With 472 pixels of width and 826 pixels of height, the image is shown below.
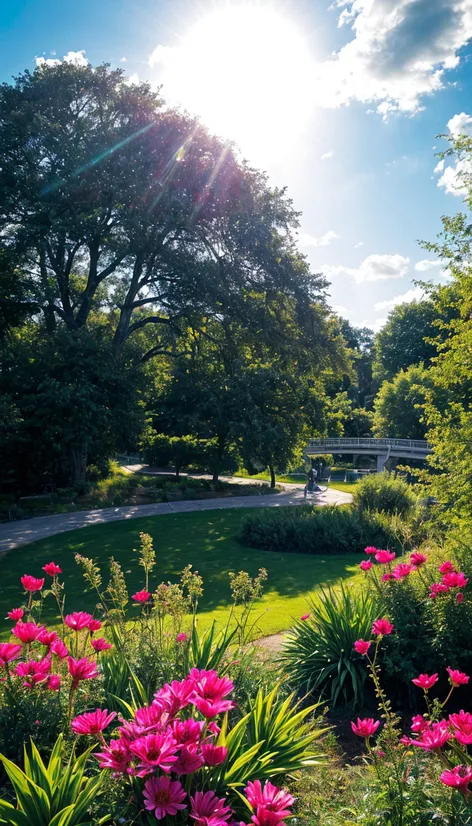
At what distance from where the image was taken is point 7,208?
18.5 metres

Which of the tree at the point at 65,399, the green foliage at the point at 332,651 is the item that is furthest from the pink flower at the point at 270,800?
the tree at the point at 65,399

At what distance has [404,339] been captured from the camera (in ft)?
177

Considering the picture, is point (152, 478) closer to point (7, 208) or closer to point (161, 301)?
point (161, 301)

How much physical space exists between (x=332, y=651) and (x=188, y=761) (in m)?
3.52

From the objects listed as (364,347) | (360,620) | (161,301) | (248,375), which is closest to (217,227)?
(161,301)

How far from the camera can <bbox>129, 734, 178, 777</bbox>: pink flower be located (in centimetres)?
185

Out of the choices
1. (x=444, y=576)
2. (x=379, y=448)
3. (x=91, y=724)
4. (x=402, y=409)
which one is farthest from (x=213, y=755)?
(x=402, y=409)

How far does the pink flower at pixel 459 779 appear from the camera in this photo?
6.53 feet

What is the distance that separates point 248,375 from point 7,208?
1069cm

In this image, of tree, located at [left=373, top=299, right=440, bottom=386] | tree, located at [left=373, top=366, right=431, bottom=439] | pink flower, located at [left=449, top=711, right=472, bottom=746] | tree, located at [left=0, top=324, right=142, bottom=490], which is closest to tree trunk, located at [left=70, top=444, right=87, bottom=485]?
tree, located at [left=0, top=324, right=142, bottom=490]

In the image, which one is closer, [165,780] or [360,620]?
[165,780]

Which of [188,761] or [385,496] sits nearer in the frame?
[188,761]

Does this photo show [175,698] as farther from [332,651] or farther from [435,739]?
[332,651]

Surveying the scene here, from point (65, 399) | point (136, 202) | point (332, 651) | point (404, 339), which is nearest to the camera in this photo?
point (332, 651)
